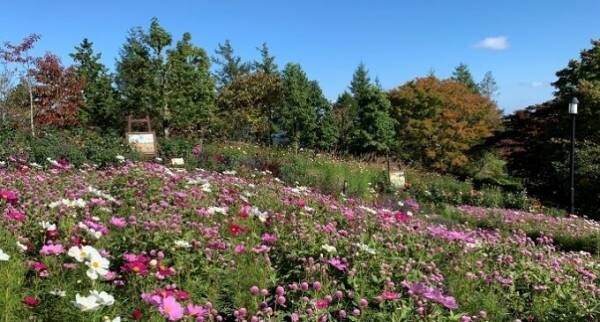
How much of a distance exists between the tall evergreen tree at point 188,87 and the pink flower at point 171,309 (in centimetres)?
1777

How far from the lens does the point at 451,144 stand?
2359 centimetres

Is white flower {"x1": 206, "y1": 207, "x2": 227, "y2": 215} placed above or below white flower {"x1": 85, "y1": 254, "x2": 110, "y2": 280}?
above

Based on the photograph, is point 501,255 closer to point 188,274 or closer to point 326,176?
point 188,274

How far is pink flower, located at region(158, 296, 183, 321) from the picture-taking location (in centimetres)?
237

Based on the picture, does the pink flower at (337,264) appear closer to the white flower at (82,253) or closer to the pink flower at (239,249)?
the pink flower at (239,249)

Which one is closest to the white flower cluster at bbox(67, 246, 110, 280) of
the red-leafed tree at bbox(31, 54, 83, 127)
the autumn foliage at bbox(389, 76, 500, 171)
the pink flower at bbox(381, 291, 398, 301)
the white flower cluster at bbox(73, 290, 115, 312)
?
the white flower cluster at bbox(73, 290, 115, 312)

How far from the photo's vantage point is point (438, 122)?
2392 cm

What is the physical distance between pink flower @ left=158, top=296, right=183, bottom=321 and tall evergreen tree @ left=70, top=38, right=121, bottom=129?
19214mm

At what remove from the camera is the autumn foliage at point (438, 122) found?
933 inches

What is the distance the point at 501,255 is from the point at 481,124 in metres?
21.3

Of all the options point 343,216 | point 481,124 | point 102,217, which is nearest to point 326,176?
point 343,216

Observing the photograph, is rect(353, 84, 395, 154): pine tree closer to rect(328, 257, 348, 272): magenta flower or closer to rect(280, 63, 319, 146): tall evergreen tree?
rect(280, 63, 319, 146): tall evergreen tree

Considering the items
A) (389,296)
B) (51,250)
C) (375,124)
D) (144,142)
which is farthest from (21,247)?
(375,124)

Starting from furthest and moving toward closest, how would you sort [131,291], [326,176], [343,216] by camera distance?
[326,176]
[343,216]
[131,291]
